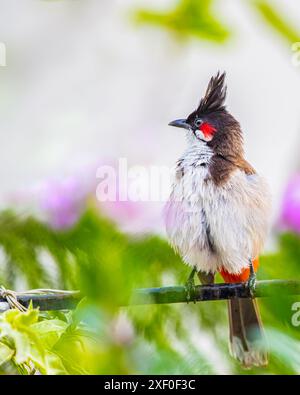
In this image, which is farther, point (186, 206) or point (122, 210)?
point (186, 206)

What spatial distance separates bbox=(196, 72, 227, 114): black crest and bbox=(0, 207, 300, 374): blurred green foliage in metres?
0.17

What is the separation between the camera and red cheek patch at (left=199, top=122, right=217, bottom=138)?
77 cm

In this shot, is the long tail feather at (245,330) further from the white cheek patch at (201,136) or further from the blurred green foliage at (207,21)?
the blurred green foliage at (207,21)

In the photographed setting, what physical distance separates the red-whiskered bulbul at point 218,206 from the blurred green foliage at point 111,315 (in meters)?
0.04

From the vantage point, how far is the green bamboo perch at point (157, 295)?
532 mm

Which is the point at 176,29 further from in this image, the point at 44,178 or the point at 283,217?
the point at 44,178

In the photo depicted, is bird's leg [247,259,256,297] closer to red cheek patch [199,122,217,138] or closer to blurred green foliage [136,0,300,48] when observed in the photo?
red cheek patch [199,122,217,138]

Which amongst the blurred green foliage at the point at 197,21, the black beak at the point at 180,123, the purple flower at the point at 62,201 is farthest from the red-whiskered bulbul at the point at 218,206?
the blurred green foliage at the point at 197,21

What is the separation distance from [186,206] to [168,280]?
11 cm

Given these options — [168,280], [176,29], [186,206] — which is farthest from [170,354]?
[176,29]

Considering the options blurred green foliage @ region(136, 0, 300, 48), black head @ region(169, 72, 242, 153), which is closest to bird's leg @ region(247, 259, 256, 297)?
black head @ region(169, 72, 242, 153)

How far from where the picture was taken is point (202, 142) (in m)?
0.78

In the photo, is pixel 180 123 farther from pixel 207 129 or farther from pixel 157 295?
pixel 157 295
